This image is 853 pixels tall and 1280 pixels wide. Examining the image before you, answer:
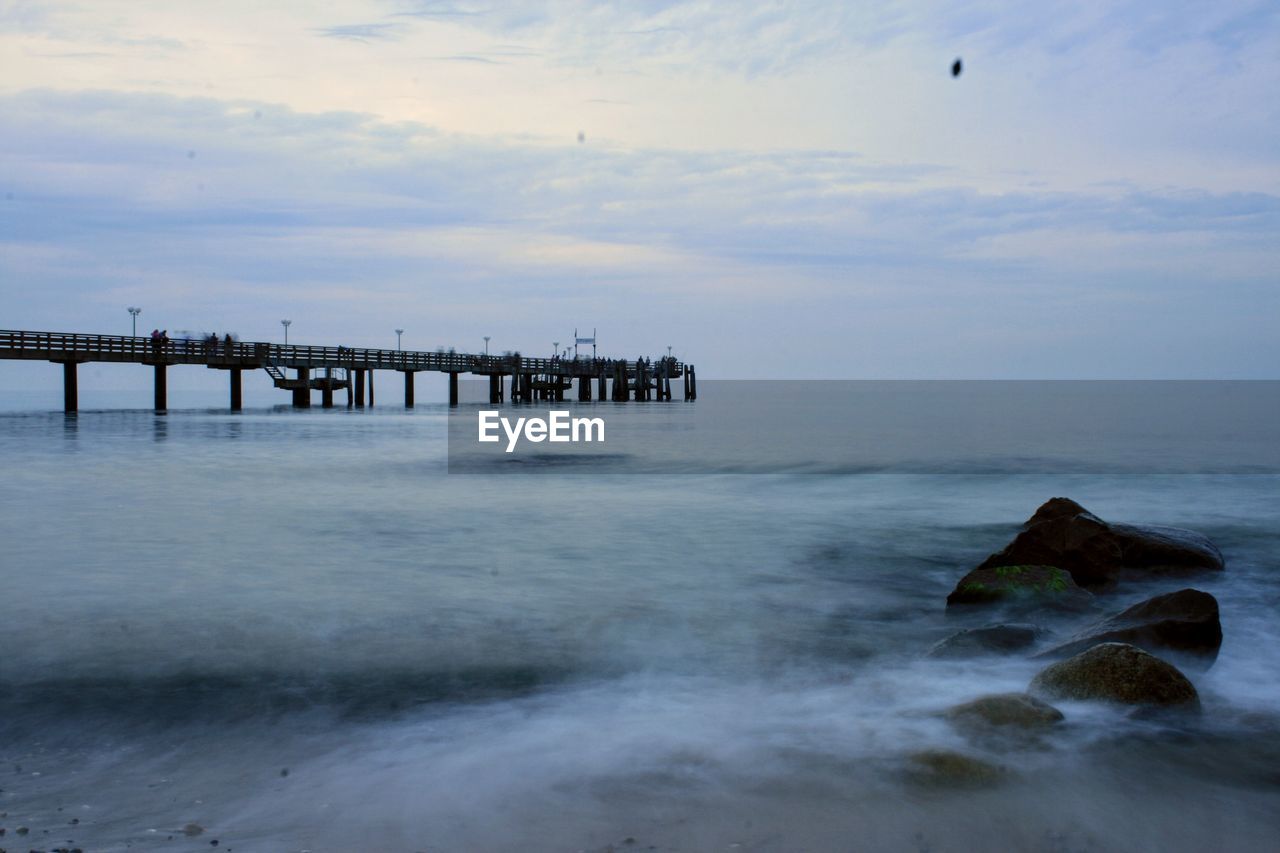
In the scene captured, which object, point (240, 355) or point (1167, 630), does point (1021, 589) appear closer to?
point (1167, 630)

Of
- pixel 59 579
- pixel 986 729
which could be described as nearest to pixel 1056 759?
pixel 986 729

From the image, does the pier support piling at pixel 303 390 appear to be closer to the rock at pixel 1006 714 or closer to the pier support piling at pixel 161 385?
the pier support piling at pixel 161 385

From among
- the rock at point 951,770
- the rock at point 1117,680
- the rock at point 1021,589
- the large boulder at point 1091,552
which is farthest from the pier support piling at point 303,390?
the rock at point 951,770

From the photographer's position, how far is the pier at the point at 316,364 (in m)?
56.2

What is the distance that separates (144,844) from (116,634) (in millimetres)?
5909

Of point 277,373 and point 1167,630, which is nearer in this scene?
point 1167,630

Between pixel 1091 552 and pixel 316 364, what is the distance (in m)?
64.8

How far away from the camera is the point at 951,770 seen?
6824 mm

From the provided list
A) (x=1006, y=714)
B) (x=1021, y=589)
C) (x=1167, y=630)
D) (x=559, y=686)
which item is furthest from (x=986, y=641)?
(x=559, y=686)

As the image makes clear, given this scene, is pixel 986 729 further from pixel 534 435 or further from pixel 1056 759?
pixel 534 435

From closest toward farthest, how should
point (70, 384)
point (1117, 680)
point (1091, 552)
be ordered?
point (1117, 680), point (1091, 552), point (70, 384)

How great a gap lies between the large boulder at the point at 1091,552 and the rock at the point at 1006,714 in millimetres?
5440

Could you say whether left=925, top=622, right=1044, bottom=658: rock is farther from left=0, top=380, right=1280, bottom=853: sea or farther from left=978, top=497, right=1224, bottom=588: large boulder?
left=978, top=497, right=1224, bottom=588: large boulder

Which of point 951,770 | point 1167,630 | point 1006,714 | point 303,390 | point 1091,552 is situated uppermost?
point 303,390
